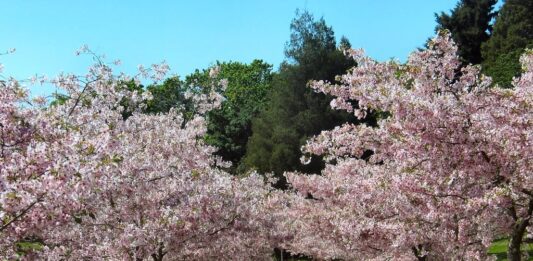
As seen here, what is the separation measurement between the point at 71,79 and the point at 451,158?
845 centimetres

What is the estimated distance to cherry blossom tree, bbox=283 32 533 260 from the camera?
8891 millimetres

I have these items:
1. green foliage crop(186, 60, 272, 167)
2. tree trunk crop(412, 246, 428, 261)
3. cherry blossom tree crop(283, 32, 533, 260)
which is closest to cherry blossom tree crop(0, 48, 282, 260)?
cherry blossom tree crop(283, 32, 533, 260)

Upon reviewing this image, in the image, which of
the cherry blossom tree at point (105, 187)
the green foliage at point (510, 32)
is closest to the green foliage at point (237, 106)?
the green foliage at point (510, 32)

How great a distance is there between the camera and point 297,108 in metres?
46.9

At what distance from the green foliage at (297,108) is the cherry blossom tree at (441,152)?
28082 millimetres

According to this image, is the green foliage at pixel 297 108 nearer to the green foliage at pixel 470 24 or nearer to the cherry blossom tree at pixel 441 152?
the green foliage at pixel 470 24

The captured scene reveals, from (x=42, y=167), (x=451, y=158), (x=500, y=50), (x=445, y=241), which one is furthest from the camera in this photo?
(x=500, y=50)

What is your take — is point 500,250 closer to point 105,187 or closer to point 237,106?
point 105,187

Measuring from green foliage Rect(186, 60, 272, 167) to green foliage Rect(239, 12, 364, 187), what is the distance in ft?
18.1

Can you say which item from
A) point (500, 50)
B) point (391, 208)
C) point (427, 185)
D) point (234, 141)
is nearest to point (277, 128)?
point (234, 141)

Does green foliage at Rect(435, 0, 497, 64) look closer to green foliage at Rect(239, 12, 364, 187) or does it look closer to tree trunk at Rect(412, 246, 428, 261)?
green foliage at Rect(239, 12, 364, 187)

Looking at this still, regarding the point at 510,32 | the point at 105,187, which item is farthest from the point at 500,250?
the point at 510,32

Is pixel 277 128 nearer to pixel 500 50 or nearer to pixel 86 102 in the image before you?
pixel 500 50

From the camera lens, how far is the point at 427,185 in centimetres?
977
